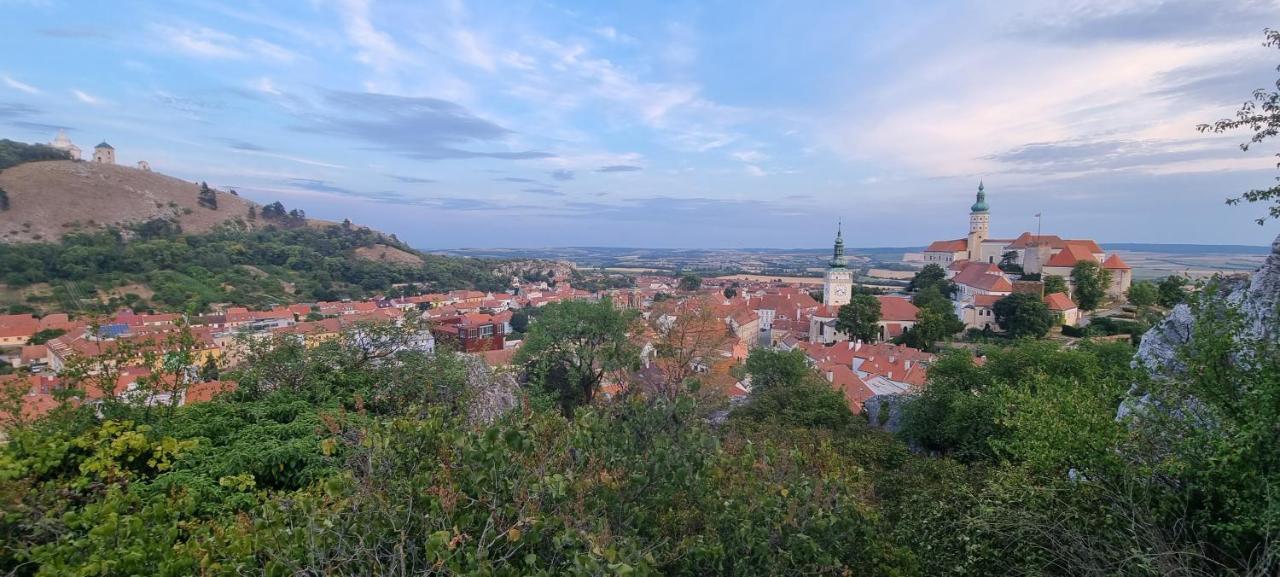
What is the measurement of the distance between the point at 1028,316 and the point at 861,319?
1031 cm

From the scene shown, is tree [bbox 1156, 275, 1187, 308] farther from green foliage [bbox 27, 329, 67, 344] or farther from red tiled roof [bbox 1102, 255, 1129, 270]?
green foliage [bbox 27, 329, 67, 344]

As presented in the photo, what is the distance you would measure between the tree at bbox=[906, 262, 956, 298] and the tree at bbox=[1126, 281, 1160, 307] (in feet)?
44.0

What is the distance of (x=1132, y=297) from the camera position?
41.4 meters

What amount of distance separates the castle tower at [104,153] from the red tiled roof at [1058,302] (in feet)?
420

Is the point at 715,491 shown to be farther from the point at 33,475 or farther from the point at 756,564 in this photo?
the point at 33,475

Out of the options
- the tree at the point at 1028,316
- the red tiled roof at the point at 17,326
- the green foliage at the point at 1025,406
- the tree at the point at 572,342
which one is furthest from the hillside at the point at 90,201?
the tree at the point at 1028,316

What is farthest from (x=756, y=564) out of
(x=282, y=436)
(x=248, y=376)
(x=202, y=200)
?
(x=202, y=200)

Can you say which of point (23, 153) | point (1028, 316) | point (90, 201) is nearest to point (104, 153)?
point (23, 153)

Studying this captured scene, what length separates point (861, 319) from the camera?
4034 cm

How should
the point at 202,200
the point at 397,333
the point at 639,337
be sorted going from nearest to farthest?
the point at 397,333, the point at 639,337, the point at 202,200

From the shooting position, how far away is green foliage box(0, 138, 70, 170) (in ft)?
242

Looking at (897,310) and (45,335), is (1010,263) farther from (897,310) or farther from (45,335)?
(45,335)

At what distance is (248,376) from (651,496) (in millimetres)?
A: 7863

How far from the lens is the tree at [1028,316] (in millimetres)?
36812
